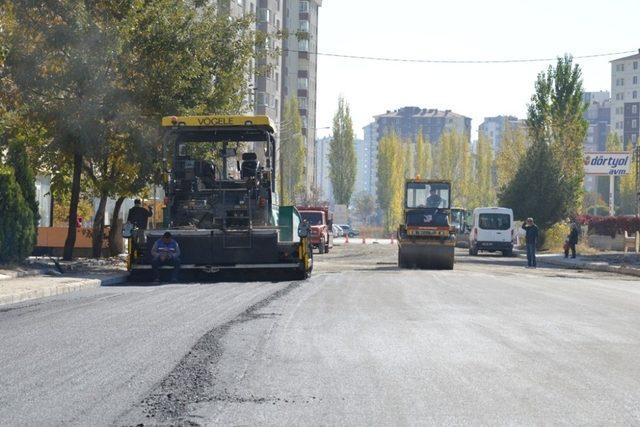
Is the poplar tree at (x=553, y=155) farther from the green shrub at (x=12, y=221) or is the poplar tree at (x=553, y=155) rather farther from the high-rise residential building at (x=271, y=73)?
the green shrub at (x=12, y=221)

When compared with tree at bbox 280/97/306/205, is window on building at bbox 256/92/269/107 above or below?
above

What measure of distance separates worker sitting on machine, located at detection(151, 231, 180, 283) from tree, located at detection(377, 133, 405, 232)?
96.7 m

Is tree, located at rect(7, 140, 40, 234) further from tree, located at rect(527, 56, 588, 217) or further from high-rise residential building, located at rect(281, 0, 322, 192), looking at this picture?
high-rise residential building, located at rect(281, 0, 322, 192)

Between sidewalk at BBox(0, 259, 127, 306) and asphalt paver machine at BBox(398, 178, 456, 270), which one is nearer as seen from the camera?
sidewalk at BBox(0, 259, 127, 306)

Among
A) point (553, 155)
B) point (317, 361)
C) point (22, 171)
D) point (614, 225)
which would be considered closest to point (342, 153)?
point (553, 155)

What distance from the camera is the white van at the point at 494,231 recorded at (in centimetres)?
5697

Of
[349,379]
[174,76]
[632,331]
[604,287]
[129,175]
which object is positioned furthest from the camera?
[129,175]

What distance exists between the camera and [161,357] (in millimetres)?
11094

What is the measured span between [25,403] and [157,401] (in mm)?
993

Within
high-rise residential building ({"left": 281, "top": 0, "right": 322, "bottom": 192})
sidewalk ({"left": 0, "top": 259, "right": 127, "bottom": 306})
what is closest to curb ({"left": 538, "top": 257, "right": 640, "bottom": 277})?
sidewalk ({"left": 0, "top": 259, "right": 127, "bottom": 306})

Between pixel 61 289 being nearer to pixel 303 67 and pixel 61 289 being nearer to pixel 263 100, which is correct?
pixel 263 100

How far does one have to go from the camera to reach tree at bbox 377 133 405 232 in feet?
401

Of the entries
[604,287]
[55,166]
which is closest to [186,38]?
[55,166]

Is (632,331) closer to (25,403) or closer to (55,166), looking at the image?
(25,403)
